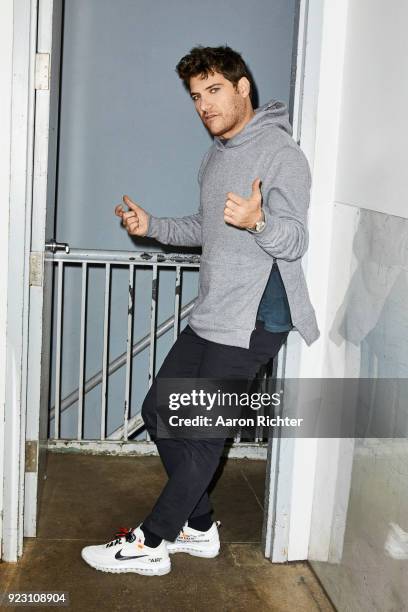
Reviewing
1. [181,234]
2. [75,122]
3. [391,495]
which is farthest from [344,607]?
[75,122]

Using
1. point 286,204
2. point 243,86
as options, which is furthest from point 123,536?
point 243,86

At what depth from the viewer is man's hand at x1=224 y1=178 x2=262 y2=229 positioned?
7.03 feet

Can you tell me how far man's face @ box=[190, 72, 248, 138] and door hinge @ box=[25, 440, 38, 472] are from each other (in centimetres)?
129

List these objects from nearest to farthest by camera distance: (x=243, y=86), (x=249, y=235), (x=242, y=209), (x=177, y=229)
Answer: (x=242, y=209)
(x=249, y=235)
(x=243, y=86)
(x=177, y=229)

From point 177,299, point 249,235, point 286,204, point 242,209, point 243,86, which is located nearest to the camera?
point 242,209

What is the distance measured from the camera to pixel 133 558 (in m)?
2.71

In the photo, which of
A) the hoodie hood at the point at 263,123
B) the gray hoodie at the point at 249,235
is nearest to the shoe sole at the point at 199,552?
the gray hoodie at the point at 249,235

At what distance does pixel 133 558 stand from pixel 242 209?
1.32 m

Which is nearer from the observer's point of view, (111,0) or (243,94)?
(243,94)

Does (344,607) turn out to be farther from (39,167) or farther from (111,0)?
(111,0)

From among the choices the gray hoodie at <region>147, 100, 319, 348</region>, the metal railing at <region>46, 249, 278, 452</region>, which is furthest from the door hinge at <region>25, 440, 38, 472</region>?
the metal railing at <region>46, 249, 278, 452</region>

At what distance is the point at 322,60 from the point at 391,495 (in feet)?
4.72

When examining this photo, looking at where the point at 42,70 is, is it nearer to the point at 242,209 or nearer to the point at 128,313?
the point at 242,209

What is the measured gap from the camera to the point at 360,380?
2.34 m
